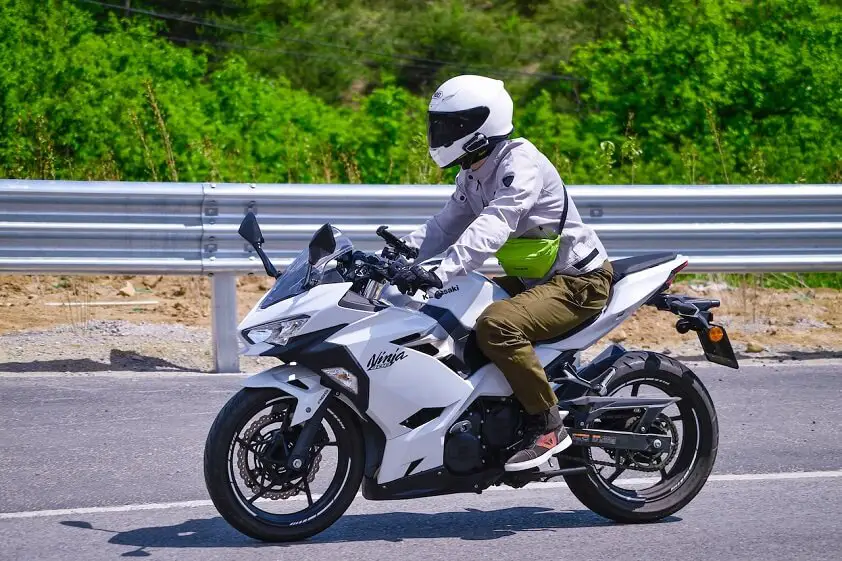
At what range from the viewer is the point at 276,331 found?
16.4ft

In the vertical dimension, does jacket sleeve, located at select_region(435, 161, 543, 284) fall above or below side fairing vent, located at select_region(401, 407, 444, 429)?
above

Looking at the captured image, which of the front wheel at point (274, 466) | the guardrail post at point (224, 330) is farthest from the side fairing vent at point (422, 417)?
the guardrail post at point (224, 330)

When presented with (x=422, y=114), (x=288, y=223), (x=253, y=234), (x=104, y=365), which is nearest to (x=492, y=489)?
(x=253, y=234)

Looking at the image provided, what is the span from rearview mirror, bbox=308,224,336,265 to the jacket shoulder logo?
44cm

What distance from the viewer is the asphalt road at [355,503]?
5.14 meters

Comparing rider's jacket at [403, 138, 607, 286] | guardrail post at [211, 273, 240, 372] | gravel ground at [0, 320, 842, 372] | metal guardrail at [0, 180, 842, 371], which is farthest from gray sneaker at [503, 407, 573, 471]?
gravel ground at [0, 320, 842, 372]

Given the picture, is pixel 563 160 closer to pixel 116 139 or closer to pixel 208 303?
pixel 208 303

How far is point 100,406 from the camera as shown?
746 centimetres

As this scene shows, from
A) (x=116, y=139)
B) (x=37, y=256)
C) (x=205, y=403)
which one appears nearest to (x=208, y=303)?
(x=37, y=256)

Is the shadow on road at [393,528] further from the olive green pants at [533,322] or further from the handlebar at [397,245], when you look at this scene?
the handlebar at [397,245]

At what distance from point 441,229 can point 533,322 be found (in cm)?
73

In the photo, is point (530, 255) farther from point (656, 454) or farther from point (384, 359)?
point (656, 454)

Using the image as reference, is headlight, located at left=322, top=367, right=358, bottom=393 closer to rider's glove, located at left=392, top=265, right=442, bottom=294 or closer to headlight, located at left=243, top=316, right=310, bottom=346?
headlight, located at left=243, top=316, right=310, bottom=346

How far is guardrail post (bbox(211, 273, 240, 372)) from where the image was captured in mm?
8391
